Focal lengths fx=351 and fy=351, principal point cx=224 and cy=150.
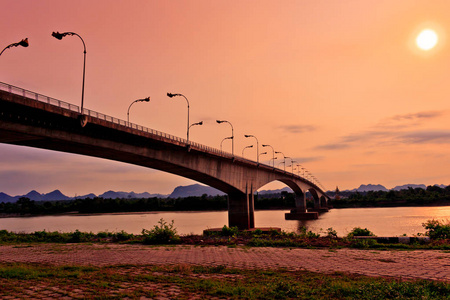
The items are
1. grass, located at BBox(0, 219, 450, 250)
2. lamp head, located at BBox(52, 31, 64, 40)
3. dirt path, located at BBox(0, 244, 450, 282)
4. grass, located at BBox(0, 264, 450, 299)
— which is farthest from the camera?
lamp head, located at BBox(52, 31, 64, 40)

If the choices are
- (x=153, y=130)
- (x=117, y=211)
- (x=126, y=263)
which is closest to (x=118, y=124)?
A: (x=153, y=130)

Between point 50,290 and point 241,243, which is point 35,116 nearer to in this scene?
point 241,243

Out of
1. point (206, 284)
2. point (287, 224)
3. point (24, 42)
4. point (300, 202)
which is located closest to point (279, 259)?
point (206, 284)

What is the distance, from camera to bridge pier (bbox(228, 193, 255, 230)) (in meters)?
56.7

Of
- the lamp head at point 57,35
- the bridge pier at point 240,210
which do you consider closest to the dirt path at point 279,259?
the lamp head at point 57,35

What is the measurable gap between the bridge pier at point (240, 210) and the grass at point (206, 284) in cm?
4600

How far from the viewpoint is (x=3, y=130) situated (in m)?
23.0

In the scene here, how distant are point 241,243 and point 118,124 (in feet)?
54.9

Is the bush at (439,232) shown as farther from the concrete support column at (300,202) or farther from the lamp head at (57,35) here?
the concrete support column at (300,202)

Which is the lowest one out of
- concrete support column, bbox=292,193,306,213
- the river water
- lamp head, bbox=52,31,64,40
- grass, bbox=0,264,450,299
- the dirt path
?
the river water

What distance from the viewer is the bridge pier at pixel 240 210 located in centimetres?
5669

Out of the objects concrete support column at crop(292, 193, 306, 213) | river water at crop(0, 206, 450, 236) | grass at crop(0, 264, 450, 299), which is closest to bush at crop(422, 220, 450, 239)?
river water at crop(0, 206, 450, 236)

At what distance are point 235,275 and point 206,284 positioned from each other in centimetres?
173

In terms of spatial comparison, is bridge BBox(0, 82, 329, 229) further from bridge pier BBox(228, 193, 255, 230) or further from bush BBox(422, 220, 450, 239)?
bush BBox(422, 220, 450, 239)
